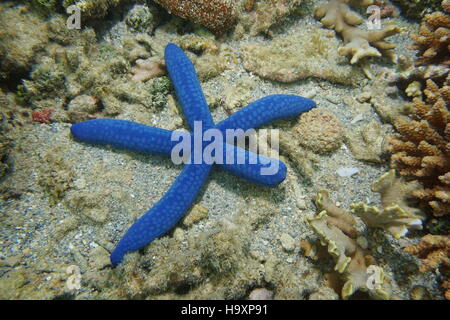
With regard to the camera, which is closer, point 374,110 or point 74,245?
point 74,245

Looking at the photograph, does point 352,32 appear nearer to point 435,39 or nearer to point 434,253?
point 435,39

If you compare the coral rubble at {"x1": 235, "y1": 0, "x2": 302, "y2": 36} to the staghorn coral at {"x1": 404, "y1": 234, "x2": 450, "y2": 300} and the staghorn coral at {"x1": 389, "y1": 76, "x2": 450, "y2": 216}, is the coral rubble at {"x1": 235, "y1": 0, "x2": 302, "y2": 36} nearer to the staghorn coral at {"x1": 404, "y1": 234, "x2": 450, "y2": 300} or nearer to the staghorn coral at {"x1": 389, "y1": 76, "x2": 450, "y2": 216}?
the staghorn coral at {"x1": 389, "y1": 76, "x2": 450, "y2": 216}

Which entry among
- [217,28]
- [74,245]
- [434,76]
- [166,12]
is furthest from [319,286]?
[166,12]

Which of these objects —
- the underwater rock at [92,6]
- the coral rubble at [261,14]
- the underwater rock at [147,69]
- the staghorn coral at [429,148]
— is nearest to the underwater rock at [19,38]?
the underwater rock at [92,6]

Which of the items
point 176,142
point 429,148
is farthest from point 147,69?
point 429,148

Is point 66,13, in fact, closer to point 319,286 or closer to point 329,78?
point 329,78

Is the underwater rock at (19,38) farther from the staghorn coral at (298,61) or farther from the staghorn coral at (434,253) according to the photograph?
the staghorn coral at (434,253)
